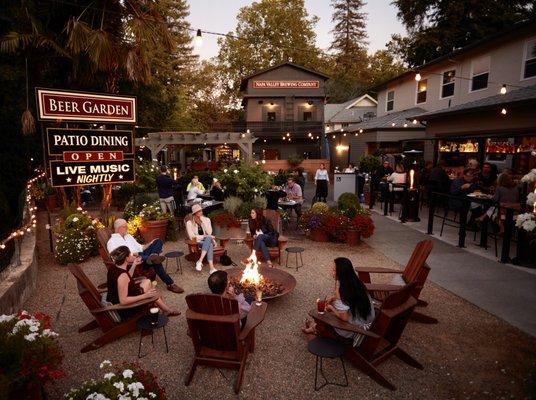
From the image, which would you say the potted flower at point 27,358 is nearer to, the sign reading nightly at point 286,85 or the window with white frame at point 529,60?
the window with white frame at point 529,60

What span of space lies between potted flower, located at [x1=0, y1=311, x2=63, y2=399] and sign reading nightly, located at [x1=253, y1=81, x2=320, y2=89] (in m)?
31.0

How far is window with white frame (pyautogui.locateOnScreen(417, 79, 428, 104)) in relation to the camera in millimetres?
19638

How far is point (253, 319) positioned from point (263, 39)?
44877 millimetres

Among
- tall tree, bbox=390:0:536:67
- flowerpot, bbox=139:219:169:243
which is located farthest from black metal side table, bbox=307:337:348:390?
tall tree, bbox=390:0:536:67

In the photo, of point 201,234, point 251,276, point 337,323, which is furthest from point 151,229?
point 337,323

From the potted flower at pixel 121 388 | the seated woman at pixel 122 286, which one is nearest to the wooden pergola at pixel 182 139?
the seated woman at pixel 122 286

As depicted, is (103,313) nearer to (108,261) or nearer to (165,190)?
(108,261)

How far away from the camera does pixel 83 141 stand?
5949mm

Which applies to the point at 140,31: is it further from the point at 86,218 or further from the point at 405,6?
the point at 405,6

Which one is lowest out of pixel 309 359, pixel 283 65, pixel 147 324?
pixel 309 359

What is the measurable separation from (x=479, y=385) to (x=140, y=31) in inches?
383

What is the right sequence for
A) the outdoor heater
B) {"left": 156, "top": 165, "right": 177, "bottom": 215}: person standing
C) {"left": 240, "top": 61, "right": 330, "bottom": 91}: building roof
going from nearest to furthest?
1. {"left": 156, "top": 165, "right": 177, "bottom": 215}: person standing
2. the outdoor heater
3. {"left": 240, "top": 61, "right": 330, "bottom": 91}: building roof

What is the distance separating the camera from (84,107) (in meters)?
5.75

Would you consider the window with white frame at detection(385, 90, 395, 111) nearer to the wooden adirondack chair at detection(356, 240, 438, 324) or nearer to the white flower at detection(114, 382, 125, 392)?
the wooden adirondack chair at detection(356, 240, 438, 324)
